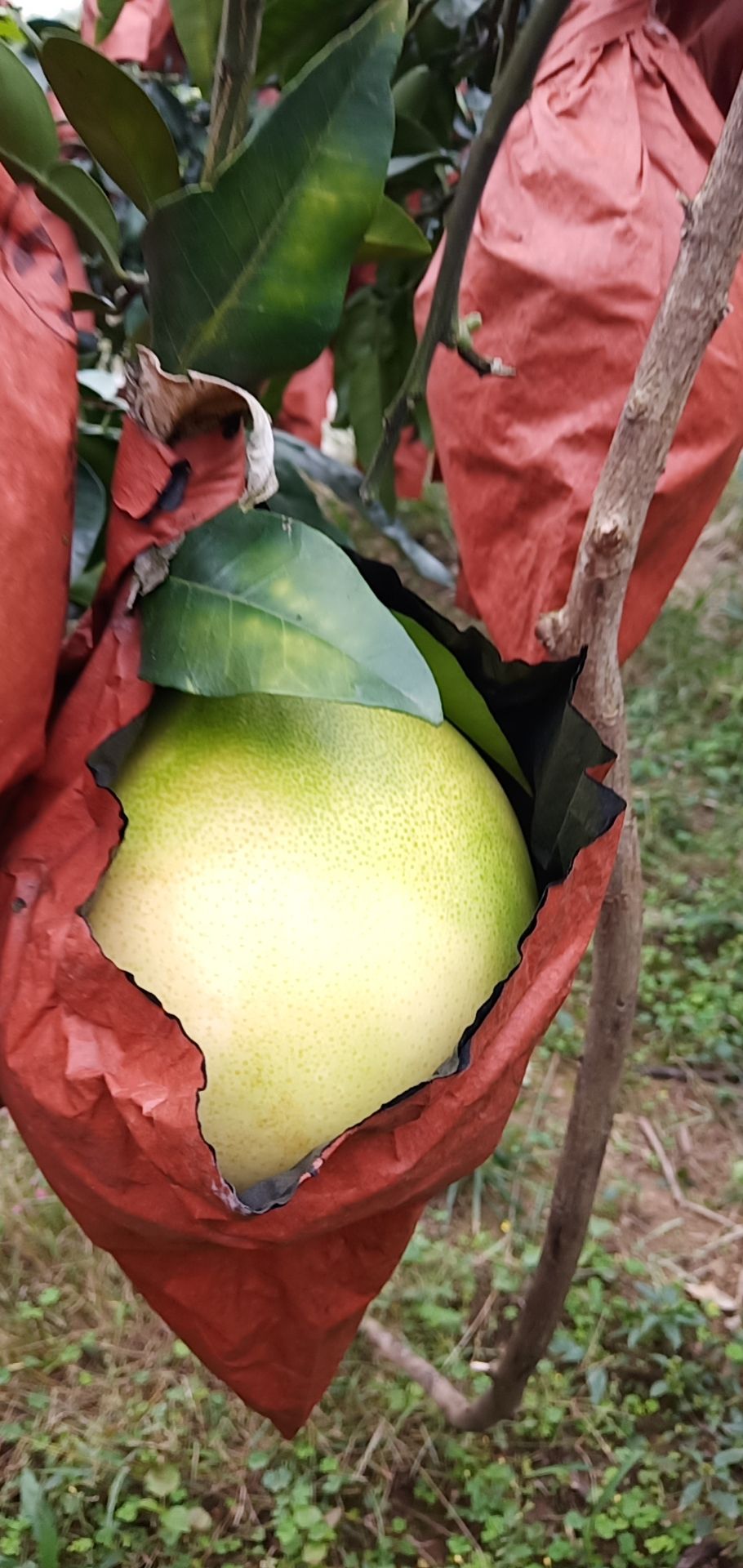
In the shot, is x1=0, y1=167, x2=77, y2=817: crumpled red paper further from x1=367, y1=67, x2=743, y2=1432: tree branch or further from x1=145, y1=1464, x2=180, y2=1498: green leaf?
x1=145, y1=1464, x2=180, y2=1498: green leaf

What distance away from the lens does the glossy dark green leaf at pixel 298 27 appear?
1.99ft

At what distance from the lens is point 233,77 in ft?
1.51

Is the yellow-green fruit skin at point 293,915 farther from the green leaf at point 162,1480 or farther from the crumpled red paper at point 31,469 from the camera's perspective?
the green leaf at point 162,1480

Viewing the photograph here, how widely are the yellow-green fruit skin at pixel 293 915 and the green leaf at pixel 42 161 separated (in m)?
0.22

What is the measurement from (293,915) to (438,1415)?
1.11m

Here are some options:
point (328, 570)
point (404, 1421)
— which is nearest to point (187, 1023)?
point (328, 570)

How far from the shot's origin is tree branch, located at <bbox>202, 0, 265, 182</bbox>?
447 mm

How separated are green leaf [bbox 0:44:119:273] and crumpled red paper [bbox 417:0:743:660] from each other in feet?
0.76

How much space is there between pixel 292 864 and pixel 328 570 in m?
0.10

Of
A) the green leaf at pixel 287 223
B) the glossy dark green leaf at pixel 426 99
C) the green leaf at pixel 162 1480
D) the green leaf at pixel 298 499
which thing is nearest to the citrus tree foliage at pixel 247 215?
the green leaf at pixel 287 223

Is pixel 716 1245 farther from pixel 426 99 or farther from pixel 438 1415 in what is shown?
pixel 426 99

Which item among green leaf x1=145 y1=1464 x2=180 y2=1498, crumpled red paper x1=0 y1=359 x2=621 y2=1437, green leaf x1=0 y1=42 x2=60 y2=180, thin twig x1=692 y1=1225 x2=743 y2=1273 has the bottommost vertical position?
green leaf x1=145 y1=1464 x2=180 y2=1498

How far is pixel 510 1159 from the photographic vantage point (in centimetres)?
167

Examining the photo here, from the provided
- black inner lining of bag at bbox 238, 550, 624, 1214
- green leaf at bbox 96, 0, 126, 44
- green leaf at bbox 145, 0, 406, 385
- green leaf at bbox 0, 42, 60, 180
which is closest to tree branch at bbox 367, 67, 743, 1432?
black inner lining of bag at bbox 238, 550, 624, 1214
